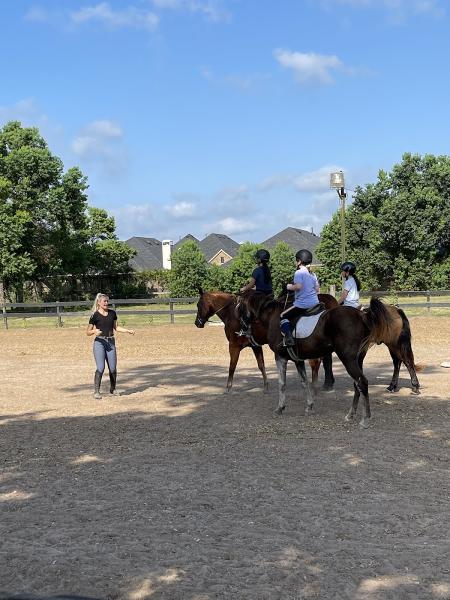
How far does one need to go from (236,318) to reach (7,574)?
7.49 metres

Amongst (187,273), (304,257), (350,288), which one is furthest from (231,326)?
(187,273)

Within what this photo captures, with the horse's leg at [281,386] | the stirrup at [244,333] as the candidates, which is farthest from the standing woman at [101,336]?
the horse's leg at [281,386]

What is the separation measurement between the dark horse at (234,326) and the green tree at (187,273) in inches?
1585

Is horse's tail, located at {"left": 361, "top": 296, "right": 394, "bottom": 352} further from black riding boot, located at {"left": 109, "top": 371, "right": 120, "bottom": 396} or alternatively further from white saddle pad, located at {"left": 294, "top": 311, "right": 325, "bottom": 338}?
black riding boot, located at {"left": 109, "top": 371, "right": 120, "bottom": 396}

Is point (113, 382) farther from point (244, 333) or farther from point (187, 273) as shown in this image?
point (187, 273)

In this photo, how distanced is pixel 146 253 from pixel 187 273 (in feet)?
87.5

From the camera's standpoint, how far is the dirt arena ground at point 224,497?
3724mm

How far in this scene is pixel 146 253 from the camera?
7819cm

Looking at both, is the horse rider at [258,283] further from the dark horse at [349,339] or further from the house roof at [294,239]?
the house roof at [294,239]

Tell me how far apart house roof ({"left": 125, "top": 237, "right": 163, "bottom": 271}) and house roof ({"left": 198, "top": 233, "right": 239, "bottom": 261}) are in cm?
623

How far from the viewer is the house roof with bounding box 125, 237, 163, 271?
7475cm

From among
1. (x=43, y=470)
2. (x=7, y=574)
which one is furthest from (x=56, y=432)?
(x=7, y=574)

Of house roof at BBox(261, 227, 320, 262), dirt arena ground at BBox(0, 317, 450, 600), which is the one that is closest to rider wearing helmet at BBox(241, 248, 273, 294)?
dirt arena ground at BBox(0, 317, 450, 600)

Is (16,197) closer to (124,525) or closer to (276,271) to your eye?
(276,271)
